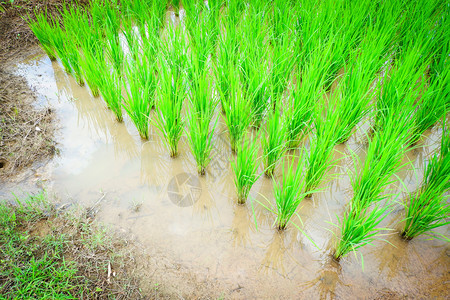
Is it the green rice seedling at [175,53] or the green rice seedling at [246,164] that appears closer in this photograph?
the green rice seedling at [246,164]

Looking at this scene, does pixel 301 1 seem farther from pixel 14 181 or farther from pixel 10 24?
pixel 10 24

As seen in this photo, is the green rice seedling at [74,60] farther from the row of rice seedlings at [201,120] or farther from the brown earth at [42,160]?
the row of rice seedlings at [201,120]

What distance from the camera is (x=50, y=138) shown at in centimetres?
Result: 215

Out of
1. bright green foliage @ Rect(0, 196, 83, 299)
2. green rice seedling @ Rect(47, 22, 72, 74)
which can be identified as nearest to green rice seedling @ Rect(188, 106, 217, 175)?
bright green foliage @ Rect(0, 196, 83, 299)

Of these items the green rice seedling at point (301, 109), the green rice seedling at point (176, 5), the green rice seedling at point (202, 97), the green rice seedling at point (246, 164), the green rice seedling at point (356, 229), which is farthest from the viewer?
the green rice seedling at point (176, 5)

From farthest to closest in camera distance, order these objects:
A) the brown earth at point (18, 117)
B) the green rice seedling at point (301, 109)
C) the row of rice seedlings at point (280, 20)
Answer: the row of rice seedlings at point (280, 20) < the brown earth at point (18, 117) < the green rice seedling at point (301, 109)

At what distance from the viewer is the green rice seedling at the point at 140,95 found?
1947 mm

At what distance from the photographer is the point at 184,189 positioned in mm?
1870

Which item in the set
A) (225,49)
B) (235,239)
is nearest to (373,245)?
(235,239)

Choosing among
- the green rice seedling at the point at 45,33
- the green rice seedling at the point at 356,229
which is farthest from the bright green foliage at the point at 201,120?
the green rice seedling at the point at 45,33

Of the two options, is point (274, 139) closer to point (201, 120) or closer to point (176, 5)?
point (201, 120)

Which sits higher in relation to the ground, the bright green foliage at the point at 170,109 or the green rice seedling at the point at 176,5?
the green rice seedling at the point at 176,5

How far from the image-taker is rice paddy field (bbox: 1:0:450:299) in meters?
1.47

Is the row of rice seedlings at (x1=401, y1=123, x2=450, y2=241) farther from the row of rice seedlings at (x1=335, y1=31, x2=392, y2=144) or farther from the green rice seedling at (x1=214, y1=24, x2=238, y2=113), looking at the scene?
the green rice seedling at (x1=214, y1=24, x2=238, y2=113)
